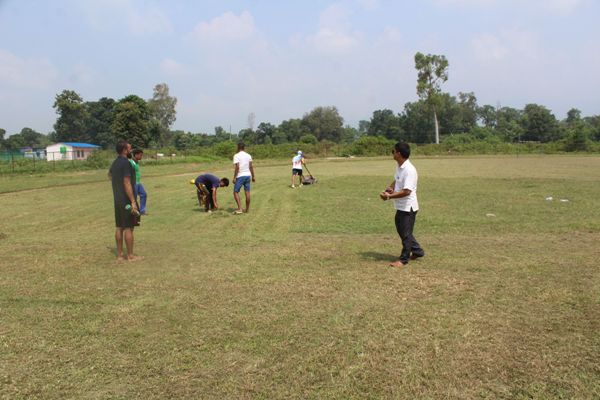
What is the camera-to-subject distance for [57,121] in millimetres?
87500

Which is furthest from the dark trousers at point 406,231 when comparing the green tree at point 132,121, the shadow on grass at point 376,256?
the green tree at point 132,121

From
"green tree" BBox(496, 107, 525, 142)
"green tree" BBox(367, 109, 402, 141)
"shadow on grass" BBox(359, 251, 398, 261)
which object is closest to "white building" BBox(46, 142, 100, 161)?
"shadow on grass" BBox(359, 251, 398, 261)

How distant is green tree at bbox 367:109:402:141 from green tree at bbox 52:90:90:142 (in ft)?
204

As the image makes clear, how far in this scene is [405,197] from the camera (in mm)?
6496

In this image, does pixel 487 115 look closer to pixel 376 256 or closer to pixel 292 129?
pixel 292 129

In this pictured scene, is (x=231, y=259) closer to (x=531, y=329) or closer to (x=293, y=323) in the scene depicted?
(x=293, y=323)

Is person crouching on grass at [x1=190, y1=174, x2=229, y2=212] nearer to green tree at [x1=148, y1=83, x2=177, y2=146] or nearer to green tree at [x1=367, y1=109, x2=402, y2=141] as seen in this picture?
green tree at [x1=148, y1=83, x2=177, y2=146]

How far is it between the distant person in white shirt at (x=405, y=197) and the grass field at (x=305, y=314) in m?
0.28

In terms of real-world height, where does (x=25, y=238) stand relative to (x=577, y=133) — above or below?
below

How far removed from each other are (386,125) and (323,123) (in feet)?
47.9

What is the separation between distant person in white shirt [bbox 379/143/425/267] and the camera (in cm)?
640

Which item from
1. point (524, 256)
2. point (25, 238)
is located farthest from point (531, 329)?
point (25, 238)

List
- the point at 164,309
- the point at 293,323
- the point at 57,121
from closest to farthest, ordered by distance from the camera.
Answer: the point at 293,323 < the point at 164,309 < the point at 57,121

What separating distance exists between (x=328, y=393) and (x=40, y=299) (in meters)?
3.86
